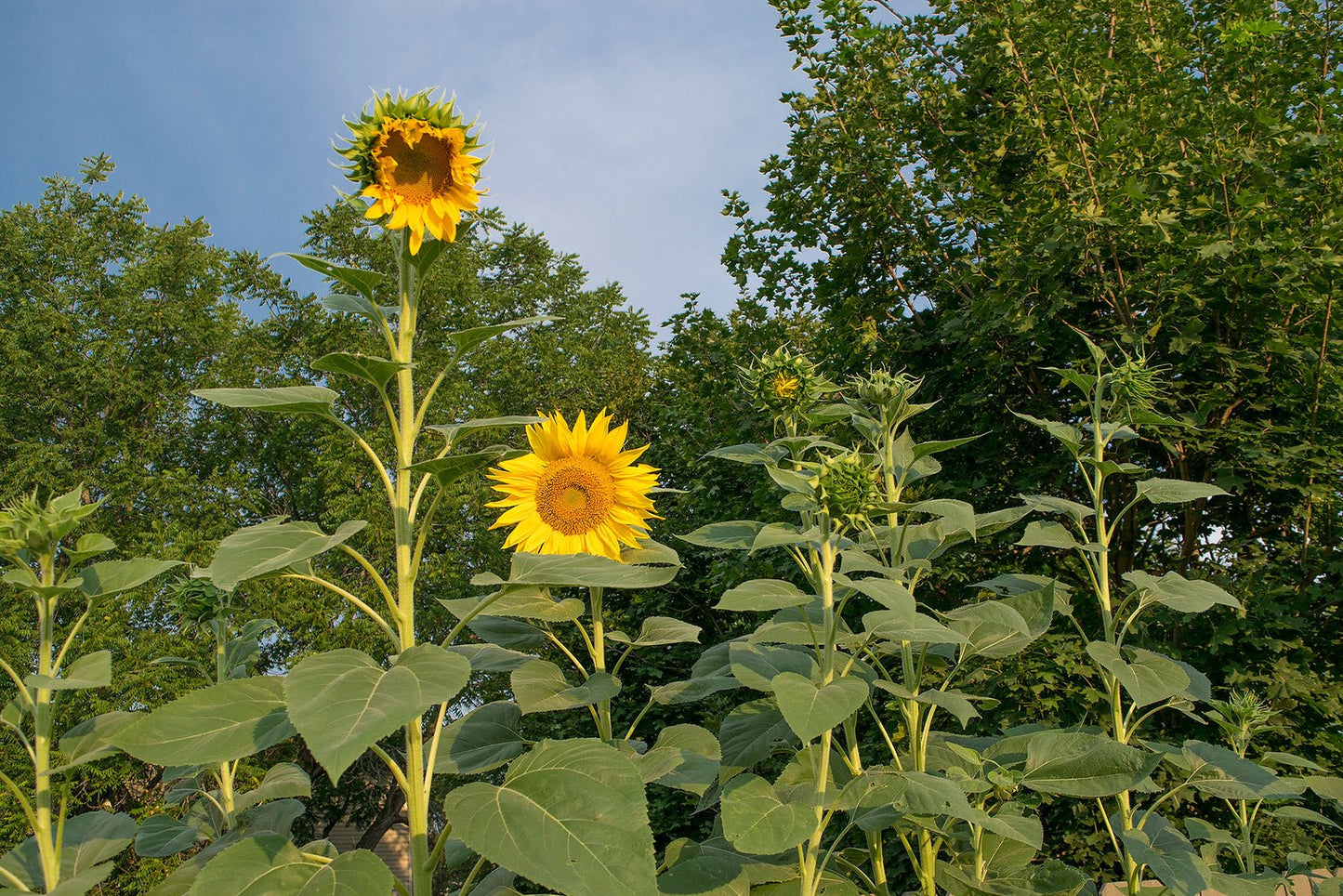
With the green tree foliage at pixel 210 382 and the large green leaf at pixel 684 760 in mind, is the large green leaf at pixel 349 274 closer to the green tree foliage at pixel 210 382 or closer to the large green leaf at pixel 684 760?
the large green leaf at pixel 684 760

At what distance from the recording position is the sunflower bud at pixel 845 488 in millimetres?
1462

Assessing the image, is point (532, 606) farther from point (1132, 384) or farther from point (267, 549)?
point (1132, 384)

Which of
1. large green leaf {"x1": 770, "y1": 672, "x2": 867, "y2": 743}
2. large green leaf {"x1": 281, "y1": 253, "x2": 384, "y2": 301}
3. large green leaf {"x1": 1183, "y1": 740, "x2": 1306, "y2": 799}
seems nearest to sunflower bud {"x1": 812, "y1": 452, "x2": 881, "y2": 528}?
large green leaf {"x1": 770, "y1": 672, "x2": 867, "y2": 743}

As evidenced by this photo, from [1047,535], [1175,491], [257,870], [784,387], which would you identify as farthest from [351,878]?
[1175,491]

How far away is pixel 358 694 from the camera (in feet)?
3.45

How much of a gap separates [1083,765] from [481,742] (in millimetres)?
1062

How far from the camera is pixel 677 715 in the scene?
7160 millimetres

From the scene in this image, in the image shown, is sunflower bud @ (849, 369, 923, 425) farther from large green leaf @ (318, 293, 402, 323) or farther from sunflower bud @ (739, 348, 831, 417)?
large green leaf @ (318, 293, 402, 323)

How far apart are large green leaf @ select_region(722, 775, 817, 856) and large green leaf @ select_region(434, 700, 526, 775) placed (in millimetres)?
396

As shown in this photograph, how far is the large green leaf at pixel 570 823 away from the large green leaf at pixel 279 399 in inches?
22.4

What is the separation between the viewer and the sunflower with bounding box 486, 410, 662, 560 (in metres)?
1.82

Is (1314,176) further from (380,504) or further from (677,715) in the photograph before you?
(380,504)

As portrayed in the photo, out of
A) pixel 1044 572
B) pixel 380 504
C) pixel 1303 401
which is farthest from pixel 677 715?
pixel 380 504

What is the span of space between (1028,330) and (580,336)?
14836 mm
